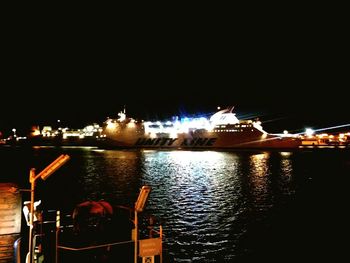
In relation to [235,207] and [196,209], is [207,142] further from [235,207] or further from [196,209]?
[196,209]

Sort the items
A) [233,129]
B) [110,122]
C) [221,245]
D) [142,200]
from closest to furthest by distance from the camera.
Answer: [142,200] < [221,245] < [233,129] < [110,122]

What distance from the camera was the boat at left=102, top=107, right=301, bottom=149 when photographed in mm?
61688

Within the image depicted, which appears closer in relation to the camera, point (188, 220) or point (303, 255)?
point (303, 255)

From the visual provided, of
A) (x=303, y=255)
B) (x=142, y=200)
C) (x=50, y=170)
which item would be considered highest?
(x=50, y=170)

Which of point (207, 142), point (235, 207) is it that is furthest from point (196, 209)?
point (207, 142)

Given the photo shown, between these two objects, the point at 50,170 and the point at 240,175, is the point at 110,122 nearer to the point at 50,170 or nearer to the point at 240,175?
the point at 240,175

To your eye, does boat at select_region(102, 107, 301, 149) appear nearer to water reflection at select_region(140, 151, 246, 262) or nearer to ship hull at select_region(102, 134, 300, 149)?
ship hull at select_region(102, 134, 300, 149)

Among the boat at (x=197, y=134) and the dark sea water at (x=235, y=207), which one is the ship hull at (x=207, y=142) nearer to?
the boat at (x=197, y=134)

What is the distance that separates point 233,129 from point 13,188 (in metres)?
58.4

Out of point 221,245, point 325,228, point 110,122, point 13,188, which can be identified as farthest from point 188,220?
point 110,122

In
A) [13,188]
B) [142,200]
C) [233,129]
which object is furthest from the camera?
[233,129]

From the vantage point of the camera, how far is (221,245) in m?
10.0

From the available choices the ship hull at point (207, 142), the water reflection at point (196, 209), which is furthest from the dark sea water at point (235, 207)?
the ship hull at point (207, 142)

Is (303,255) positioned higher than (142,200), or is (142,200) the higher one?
(142,200)
